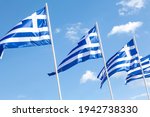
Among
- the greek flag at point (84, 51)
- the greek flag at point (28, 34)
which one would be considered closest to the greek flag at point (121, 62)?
the greek flag at point (84, 51)

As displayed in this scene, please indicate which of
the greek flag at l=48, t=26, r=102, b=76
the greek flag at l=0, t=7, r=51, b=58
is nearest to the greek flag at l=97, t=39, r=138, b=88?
the greek flag at l=48, t=26, r=102, b=76

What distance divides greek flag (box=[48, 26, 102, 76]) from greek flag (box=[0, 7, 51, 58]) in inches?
97.0

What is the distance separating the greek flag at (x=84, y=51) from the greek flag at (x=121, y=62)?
7.79ft

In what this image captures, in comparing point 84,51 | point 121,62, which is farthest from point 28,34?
point 121,62

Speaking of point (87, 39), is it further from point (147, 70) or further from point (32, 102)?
point (32, 102)

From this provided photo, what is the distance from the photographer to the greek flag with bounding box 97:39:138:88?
97.5 feet

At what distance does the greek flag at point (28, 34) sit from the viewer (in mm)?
19891

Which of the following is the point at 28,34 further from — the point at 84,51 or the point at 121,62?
the point at 121,62

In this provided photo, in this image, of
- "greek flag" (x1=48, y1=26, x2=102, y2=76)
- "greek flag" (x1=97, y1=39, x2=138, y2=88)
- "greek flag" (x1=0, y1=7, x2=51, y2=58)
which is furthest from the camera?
"greek flag" (x1=97, y1=39, x2=138, y2=88)

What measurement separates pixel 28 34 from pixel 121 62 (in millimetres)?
12026

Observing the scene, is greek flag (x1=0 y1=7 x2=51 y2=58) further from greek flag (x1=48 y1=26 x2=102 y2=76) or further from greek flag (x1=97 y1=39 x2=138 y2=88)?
greek flag (x1=97 y1=39 x2=138 y2=88)

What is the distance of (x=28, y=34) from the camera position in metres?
20.7

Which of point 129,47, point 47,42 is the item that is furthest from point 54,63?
point 129,47

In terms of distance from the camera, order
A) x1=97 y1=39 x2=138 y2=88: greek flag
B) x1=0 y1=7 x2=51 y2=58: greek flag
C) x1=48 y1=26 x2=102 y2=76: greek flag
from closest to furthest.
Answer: x1=0 y1=7 x2=51 y2=58: greek flag → x1=48 y1=26 x2=102 y2=76: greek flag → x1=97 y1=39 x2=138 y2=88: greek flag
